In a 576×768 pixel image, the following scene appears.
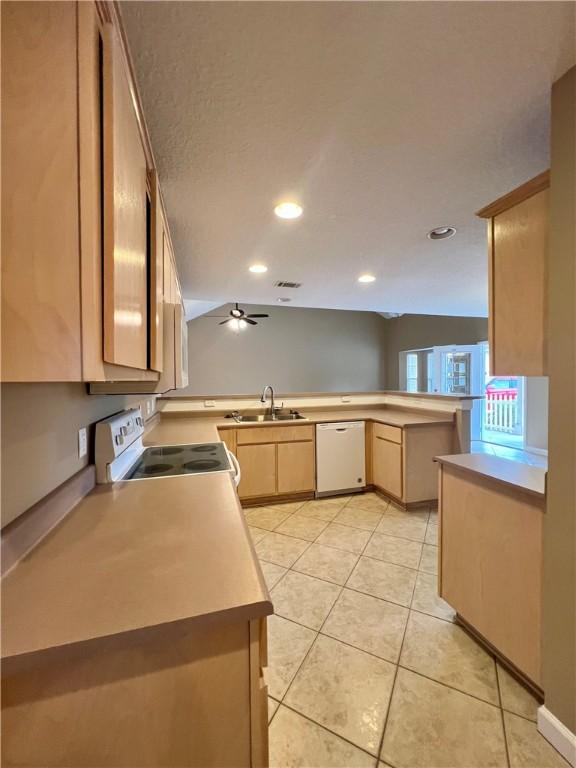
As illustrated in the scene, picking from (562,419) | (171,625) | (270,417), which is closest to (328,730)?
(171,625)

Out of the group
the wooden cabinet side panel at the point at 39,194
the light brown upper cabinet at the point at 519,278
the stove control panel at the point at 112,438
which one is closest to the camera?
the wooden cabinet side panel at the point at 39,194

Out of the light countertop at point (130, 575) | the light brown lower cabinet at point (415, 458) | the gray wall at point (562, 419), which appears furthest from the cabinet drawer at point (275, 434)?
the gray wall at point (562, 419)

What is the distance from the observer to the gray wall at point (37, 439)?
2.66ft

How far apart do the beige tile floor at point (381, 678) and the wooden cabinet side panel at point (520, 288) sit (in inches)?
53.3

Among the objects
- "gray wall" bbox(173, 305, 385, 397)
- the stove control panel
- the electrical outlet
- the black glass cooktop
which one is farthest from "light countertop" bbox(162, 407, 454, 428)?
"gray wall" bbox(173, 305, 385, 397)

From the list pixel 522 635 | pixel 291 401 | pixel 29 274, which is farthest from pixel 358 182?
pixel 291 401

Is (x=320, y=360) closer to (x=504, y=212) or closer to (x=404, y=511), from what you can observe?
(x=404, y=511)

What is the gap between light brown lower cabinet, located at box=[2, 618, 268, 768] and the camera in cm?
56

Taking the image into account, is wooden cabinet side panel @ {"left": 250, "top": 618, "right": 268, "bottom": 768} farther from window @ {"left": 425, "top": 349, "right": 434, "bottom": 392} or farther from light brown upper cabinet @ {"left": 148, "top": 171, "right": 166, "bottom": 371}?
window @ {"left": 425, "top": 349, "right": 434, "bottom": 392}

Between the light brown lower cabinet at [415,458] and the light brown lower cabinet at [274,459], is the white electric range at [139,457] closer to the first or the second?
the light brown lower cabinet at [274,459]

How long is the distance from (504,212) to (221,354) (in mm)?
6752

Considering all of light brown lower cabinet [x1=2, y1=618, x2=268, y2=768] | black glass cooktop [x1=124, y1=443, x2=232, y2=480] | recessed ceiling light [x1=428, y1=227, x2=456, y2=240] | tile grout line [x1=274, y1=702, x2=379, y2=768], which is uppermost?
recessed ceiling light [x1=428, y1=227, x2=456, y2=240]

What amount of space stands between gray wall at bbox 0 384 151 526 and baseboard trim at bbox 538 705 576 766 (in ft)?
6.21

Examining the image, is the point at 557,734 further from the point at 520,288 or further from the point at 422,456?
the point at 422,456
